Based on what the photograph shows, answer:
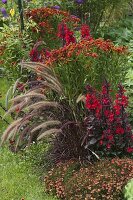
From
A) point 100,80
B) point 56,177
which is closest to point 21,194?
point 56,177

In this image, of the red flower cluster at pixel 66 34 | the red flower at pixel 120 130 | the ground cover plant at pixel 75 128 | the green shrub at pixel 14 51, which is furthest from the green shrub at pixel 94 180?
the green shrub at pixel 14 51

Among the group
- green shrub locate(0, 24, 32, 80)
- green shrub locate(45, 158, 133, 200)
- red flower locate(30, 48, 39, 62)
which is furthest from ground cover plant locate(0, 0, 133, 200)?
green shrub locate(0, 24, 32, 80)

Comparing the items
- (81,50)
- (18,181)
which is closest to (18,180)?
(18,181)

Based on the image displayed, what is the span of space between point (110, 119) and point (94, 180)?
0.73 metres

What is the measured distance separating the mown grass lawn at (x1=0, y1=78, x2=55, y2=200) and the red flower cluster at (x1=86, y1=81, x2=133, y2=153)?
88cm

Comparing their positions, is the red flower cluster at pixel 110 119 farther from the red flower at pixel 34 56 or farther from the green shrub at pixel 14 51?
the green shrub at pixel 14 51

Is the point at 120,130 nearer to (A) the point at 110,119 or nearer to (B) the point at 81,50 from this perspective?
(A) the point at 110,119

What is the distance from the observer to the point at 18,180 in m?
6.10

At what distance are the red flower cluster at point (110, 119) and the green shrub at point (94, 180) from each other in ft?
0.78

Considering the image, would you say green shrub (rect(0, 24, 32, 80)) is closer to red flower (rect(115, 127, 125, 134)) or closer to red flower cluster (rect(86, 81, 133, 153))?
red flower cluster (rect(86, 81, 133, 153))

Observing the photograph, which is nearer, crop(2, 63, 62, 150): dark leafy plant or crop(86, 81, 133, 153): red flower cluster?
crop(86, 81, 133, 153): red flower cluster

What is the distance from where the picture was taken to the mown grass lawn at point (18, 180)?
18.9ft

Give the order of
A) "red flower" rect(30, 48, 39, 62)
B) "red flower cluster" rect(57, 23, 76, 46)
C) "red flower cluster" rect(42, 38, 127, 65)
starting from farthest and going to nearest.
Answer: "red flower" rect(30, 48, 39, 62) → "red flower cluster" rect(57, 23, 76, 46) → "red flower cluster" rect(42, 38, 127, 65)

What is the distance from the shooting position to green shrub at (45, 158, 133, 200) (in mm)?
5348
